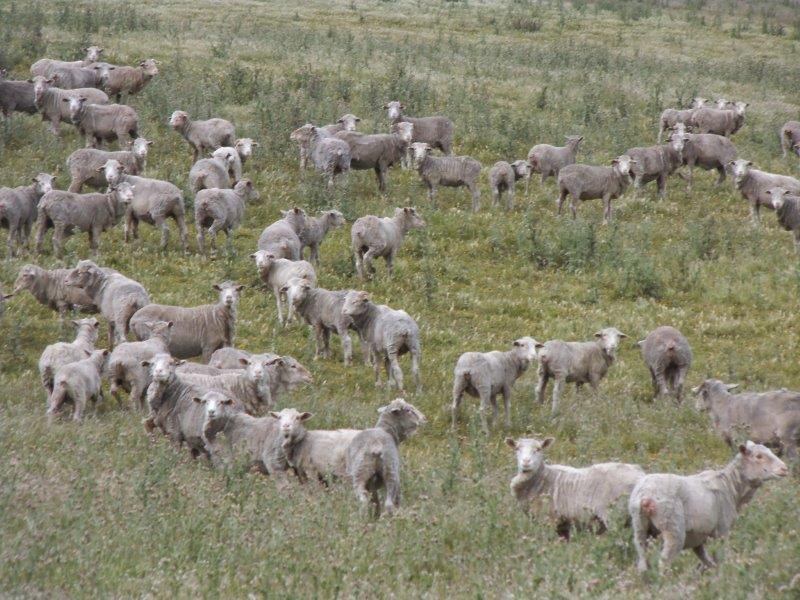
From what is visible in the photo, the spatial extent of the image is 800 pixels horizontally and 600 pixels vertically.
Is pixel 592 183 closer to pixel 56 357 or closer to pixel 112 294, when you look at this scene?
pixel 112 294

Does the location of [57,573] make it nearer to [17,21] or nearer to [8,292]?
[8,292]

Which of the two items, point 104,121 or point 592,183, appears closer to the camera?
point 592,183

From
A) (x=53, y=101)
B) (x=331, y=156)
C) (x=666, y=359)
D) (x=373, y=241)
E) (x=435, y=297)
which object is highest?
(x=53, y=101)

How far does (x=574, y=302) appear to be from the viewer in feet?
67.4

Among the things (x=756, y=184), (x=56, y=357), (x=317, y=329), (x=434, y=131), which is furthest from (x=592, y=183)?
(x=56, y=357)

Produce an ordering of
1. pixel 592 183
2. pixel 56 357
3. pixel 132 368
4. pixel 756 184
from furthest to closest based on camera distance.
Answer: pixel 756 184, pixel 592 183, pixel 56 357, pixel 132 368

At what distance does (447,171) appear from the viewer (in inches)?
991

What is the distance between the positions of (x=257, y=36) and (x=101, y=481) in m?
32.8

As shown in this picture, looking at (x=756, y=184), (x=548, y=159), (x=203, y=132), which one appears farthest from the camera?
(x=548, y=159)

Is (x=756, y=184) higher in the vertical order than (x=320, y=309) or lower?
higher

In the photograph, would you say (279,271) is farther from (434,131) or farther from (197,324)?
(434,131)

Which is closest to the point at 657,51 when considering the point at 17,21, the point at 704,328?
the point at 17,21

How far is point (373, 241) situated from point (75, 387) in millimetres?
8328

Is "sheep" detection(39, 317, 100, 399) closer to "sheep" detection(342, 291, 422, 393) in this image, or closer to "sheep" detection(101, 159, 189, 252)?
"sheep" detection(342, 291, 422, 393)
